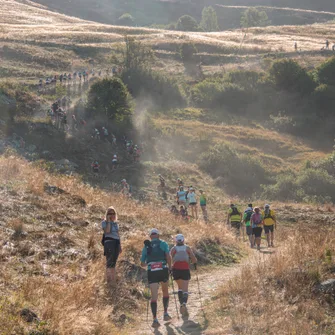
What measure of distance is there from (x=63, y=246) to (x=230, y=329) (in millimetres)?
5211

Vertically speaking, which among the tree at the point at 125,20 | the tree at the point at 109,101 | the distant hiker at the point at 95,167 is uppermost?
the tree at the point at 125,20

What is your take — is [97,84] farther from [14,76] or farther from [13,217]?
[13,217]

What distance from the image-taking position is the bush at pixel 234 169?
39250mm

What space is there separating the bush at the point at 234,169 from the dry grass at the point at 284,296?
2709 centimetres

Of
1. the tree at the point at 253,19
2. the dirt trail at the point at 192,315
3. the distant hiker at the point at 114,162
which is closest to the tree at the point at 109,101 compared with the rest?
the distant hiker at the point at 114,162

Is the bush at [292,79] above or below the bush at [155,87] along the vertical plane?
above

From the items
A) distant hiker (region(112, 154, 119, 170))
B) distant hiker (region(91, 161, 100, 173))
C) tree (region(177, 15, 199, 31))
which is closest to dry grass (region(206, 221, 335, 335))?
distant hiker (region(91, 161, 100, 173))

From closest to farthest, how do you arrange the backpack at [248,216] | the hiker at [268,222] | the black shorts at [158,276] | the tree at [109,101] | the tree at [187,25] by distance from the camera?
the black shorts at [158,276], the hiker at [268,222], the backpack at [248,216], the tree at [109,101], the tree at [187,25]

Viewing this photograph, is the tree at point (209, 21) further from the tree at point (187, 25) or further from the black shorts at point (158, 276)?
the black shorts at point (158, 276)

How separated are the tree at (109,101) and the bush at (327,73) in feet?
106

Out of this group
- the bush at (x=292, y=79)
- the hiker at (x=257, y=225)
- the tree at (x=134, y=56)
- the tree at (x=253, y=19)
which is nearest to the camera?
the hiker at (x=257, y=225)

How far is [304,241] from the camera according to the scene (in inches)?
453

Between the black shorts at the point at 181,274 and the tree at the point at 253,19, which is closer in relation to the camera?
the black shorts at the point at 181,274

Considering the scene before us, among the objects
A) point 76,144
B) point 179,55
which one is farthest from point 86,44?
point 76,144
